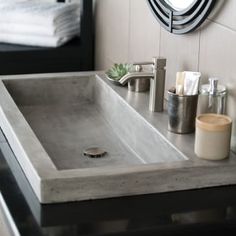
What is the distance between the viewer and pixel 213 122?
4.85 feet

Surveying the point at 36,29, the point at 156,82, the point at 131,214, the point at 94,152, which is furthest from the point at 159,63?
the point at 36,29

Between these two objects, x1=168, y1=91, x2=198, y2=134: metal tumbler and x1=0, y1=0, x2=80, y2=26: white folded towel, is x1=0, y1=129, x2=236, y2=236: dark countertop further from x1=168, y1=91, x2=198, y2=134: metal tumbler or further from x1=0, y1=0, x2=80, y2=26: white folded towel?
x1=0, y1=0, x2=80, y2=26: white folded towel

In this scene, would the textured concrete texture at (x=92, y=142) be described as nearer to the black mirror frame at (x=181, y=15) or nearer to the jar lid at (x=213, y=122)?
the jar lid at (x=213, y=122)

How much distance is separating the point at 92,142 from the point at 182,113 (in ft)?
1.10

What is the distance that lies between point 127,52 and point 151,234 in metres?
0.99

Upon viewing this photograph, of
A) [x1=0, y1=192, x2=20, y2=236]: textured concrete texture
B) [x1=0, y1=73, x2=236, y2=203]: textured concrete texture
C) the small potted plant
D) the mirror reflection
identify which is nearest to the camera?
[x1=0, y1=192, x2=20, y2=236]: textured concrete texture

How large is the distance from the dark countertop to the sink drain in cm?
29

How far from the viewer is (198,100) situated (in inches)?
62.0

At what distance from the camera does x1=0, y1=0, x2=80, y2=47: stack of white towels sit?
7.72 feet

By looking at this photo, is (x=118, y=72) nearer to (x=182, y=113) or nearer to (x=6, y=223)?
(x=182, y=113)

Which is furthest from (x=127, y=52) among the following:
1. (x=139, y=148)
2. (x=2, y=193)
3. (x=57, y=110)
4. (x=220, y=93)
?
(x=2, y=193)

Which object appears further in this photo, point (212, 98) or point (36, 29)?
point (36, 29)

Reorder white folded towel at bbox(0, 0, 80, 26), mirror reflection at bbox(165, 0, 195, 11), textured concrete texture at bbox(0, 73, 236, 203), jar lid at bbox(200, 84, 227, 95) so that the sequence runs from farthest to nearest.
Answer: white folded towel at bbox(0, 0, 80, 26)
mirror reflection at bbox(165, 0, 195, 11)
jar lid at bbox(200, 84, 227, 95)
textured concrete texture at bbox(0, 73, 236, 203)

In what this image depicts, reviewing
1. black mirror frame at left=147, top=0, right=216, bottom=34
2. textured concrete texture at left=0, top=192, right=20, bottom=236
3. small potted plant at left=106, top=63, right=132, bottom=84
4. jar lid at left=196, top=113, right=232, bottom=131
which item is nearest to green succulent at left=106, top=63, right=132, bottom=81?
small potted plant at left=106, top=63, right=132, bottom=84
